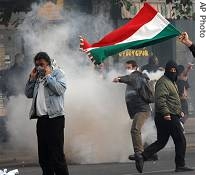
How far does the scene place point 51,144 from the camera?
718cm

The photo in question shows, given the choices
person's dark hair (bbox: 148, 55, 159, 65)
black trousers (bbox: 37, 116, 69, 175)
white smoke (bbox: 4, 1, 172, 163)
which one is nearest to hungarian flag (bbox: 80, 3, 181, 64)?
black trousers (bbox: 37, 116, 69, 175)

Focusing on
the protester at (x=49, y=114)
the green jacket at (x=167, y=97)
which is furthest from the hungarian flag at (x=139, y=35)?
the green jacket at (x=167, y=97)

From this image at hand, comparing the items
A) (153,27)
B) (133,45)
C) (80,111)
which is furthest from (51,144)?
(80,111)

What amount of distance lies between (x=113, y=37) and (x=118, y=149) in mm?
3580

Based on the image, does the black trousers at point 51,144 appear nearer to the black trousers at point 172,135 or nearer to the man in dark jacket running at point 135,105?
the black trousers at point 172,135

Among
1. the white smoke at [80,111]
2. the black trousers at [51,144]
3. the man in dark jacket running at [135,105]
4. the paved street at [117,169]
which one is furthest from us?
the white smoke at [80,111]

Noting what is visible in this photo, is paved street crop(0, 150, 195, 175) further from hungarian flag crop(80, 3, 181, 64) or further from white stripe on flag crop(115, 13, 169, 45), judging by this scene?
white stripe on flag crop(115, 13, 169, 45)

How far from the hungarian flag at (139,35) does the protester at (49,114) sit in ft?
1.68

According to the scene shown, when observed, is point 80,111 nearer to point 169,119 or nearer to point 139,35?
point 169,119

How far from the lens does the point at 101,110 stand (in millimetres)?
10367

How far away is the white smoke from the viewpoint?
1023cm

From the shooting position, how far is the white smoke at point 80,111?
10227 millimetres

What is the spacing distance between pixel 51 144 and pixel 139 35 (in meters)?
1.54
